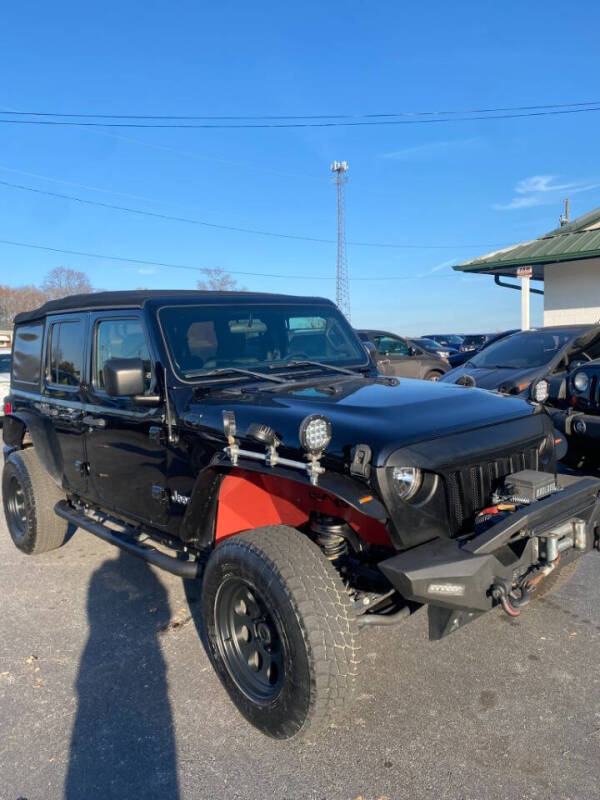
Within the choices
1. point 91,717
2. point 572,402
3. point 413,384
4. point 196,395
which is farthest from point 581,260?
point 91,717

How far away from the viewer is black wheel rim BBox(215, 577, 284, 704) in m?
2.77

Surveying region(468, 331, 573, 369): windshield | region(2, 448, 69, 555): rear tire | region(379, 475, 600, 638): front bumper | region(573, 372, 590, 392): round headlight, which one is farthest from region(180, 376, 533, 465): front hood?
region(468, 331, 573, 369): windshield

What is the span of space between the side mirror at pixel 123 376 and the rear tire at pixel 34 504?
208 cm

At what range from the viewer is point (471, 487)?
289 centimetres

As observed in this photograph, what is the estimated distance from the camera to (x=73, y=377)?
4531 mm

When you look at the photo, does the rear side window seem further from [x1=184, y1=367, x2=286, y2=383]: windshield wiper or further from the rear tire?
[x1=184, y1=367, x2=286, y2=383]: windshield wiper

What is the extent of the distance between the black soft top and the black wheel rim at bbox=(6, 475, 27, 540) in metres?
1.64

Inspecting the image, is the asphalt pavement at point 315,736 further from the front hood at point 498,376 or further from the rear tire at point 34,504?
the front hood at point 498,376

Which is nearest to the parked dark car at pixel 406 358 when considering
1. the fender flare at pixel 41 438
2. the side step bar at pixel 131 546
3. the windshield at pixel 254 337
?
the windshield at pixel 254 337

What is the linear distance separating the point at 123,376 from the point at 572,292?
47.7ft

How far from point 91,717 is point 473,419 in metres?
2.34

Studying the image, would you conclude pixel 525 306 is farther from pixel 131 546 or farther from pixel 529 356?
pixel 131 546

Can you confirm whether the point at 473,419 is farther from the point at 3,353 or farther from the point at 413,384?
the point at 3,353

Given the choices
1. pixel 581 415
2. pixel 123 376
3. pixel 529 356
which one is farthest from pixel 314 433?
pixel 529 356
